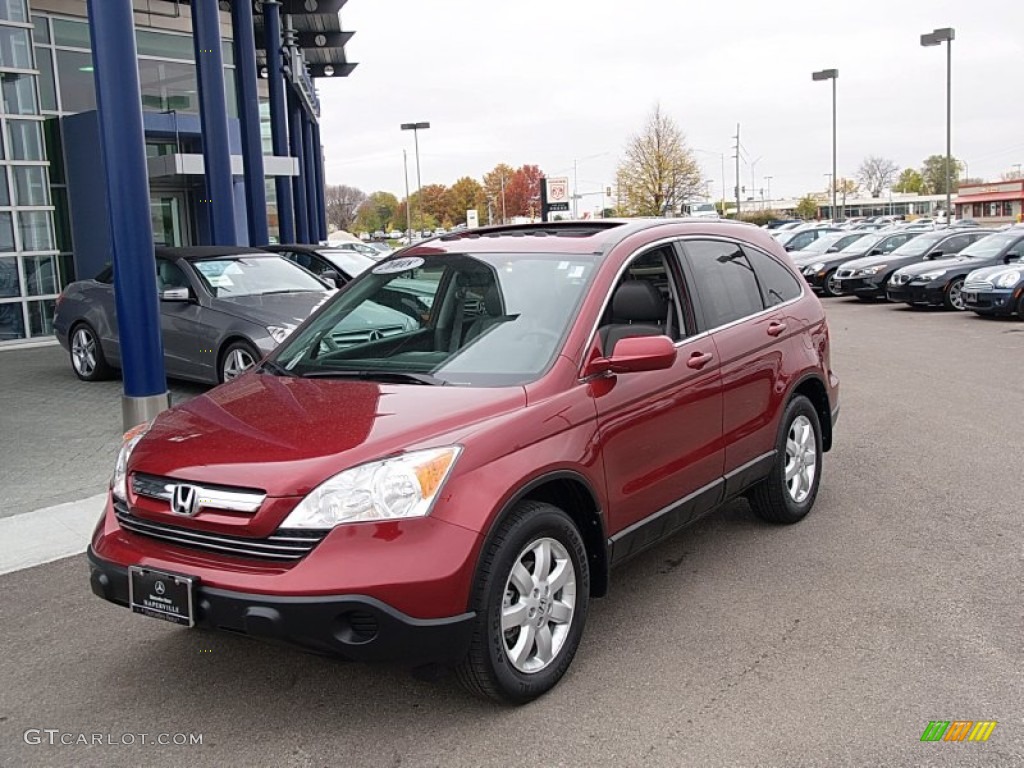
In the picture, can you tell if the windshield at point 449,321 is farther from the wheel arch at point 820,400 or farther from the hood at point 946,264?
the hood at point 946,264

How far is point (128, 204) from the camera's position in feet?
25.9

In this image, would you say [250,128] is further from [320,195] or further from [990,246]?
[320,195]

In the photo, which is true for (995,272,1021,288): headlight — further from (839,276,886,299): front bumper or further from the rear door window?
the rear door window

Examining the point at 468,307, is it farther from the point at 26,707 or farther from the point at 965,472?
the point at 965,472

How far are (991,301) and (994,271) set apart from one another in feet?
2.46

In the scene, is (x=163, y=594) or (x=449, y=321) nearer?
(x=163, y=594)

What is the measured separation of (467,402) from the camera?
3713 mm

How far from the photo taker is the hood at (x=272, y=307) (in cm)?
971

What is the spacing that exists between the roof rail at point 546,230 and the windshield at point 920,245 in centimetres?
1864

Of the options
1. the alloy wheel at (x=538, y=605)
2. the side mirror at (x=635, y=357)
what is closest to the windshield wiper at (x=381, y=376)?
the side mirror at (x=635, y=357)

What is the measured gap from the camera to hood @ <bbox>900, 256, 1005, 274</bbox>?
18969mm

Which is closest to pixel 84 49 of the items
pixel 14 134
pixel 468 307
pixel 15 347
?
pixel 14 134

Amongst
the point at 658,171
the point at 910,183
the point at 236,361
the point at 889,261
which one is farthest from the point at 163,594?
the point at 910,183

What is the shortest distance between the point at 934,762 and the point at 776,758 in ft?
1.65
